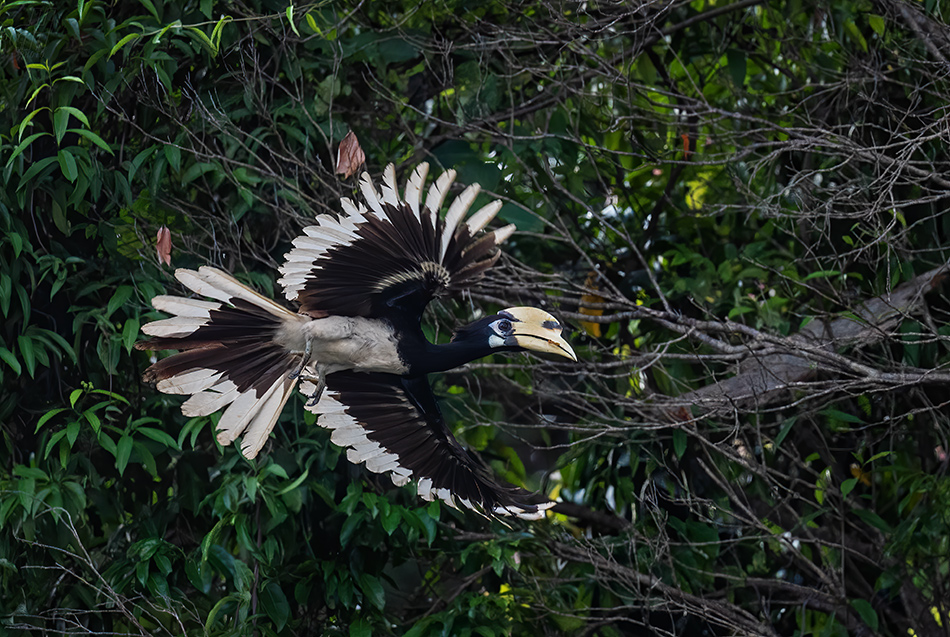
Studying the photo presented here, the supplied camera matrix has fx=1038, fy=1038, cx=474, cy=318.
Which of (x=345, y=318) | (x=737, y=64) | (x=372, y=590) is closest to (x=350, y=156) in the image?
(x=345, y=318)

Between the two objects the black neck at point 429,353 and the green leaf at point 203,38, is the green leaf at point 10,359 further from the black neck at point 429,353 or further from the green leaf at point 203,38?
the black neck at point 429,353

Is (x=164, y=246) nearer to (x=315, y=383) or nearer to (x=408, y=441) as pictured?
(x=315, y=383)

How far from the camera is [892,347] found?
392 cm

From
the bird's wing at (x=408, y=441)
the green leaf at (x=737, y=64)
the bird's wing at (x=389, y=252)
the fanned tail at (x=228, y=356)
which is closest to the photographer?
the bird's wing at (x=389, y=252)

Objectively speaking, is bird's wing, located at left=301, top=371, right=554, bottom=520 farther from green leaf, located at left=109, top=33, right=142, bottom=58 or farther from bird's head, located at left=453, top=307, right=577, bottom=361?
green leaf, located at left=109, top=33, right=142, bottom=58

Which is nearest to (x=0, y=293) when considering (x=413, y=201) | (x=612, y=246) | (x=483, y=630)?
(x=413, y=201)

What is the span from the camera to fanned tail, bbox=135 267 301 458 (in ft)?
8.16

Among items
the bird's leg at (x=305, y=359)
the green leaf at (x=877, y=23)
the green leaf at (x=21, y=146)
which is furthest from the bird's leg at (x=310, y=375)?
the green leaf at (x=877, y=23)

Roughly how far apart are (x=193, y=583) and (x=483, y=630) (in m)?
0.94

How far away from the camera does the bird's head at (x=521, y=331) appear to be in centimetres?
246

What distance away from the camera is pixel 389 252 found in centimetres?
241

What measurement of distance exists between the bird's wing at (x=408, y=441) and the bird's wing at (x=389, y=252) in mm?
320

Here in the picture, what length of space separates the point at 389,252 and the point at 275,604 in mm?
1524

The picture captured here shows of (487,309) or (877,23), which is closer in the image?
(877,23)
